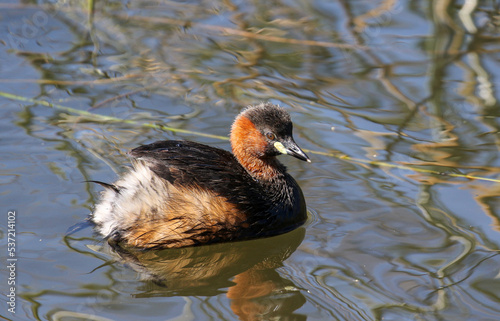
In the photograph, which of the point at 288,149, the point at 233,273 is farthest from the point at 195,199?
the point at 288,149

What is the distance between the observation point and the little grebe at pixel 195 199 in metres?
4.55

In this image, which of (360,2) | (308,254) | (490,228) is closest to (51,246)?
(308,254)

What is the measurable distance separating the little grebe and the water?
0.43ft

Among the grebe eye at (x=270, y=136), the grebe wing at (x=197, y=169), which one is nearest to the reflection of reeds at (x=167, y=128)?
the grebe eye at (x=270, y=136)

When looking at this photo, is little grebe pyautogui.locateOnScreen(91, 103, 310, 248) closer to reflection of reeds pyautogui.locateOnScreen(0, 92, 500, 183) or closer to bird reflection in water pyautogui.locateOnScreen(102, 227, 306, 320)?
bird reflection in water pyautogui.locateOnScreen(102, 227, 306, 320)

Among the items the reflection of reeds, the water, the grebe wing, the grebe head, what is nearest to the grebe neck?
the grebe head

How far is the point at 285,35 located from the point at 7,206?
13.3ft

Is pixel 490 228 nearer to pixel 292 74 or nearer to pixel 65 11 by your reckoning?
pixel 292 74

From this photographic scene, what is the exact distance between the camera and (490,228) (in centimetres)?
479

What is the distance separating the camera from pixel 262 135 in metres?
4.93

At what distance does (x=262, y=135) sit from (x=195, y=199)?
0.71 m

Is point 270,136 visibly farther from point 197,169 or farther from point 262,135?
point 197,169

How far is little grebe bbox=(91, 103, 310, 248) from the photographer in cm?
455

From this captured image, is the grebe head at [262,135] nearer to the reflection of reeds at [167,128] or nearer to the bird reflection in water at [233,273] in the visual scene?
the bird reflection in water at [233,273]
